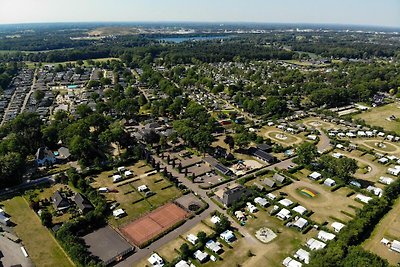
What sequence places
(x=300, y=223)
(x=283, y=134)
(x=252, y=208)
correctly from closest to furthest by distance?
(x=300, y=223)
(x=252, y=208)
(x=283, y=134)

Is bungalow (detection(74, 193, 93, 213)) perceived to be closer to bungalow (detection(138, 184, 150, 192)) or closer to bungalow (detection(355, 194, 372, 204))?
bungalow (detection(138, 184, 150, 192))

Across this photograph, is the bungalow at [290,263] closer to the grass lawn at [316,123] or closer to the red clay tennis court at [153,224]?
the red clay tennis court at [153,224]

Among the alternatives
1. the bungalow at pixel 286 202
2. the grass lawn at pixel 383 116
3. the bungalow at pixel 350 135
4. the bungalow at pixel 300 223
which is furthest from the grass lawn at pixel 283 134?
the bungalow at pixel 300 223

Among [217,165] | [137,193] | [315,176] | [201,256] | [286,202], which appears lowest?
[137,193]

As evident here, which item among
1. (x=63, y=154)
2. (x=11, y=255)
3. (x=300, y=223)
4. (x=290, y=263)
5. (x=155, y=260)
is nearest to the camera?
(x=290, y=263)

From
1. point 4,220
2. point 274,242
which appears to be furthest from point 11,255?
point 274,242

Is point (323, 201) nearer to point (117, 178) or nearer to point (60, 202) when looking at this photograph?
point (117, 178)

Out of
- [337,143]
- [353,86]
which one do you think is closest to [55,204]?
[337,143]
